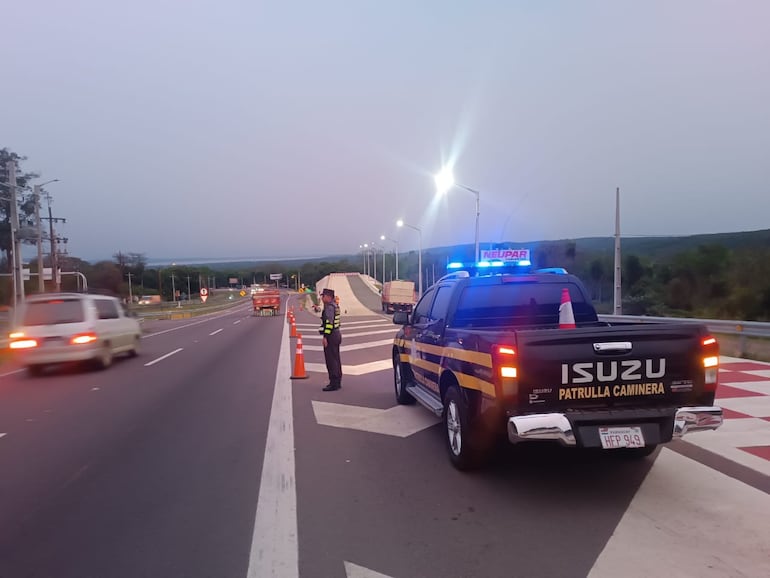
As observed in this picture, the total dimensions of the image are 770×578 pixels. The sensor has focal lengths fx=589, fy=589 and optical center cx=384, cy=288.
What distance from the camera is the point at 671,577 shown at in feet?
12.0

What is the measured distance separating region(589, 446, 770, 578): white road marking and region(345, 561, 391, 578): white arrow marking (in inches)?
54.4

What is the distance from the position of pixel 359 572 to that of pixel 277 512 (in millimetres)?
1280

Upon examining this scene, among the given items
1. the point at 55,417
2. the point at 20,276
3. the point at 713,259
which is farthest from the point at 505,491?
the point at 713,259

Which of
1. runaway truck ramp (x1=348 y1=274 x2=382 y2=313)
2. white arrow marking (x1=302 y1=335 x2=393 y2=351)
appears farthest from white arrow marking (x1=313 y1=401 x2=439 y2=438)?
runaway truck ramp (x1=348 y1=274 x2=382 y2=313)

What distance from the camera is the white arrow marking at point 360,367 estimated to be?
13.1 metres

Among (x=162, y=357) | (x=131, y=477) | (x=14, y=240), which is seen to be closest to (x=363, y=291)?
(x=14, y=240)

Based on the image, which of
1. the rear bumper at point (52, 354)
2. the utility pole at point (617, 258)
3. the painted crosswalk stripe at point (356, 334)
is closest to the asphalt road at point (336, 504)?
the rear bumper at point (52, 354)

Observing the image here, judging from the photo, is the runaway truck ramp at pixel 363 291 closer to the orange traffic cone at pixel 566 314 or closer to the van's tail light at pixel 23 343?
the van's tail light at pixel 23 343

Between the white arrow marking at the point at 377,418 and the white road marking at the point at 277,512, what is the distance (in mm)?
626

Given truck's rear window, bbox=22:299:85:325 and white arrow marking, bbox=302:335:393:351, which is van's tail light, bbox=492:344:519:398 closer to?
truck's rear window, bbox=22:299:85:325

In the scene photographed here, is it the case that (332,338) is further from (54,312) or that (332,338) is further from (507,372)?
(54,312)

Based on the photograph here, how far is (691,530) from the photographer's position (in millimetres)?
4383

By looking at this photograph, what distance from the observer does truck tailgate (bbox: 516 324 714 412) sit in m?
4.86

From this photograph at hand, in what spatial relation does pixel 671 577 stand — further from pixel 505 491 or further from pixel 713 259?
pixel 713 259
